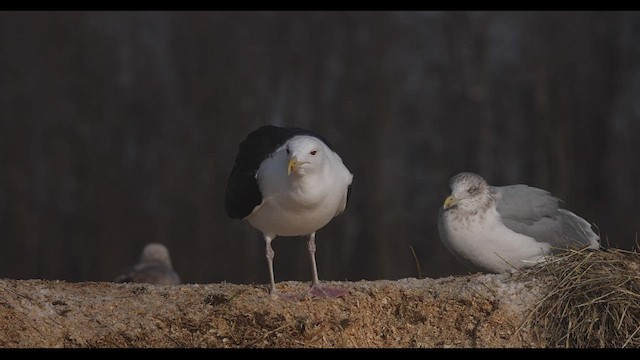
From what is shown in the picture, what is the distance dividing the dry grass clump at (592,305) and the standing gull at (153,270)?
3253mm

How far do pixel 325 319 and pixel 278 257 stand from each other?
3.65 metres

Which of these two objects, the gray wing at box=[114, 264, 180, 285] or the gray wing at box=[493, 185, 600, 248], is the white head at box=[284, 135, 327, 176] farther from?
the gray wing at box=[114, 264, 180, 285]

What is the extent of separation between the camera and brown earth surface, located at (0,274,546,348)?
12.5 ft

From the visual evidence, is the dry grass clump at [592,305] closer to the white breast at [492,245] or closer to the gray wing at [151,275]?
the white breast at [492,245]

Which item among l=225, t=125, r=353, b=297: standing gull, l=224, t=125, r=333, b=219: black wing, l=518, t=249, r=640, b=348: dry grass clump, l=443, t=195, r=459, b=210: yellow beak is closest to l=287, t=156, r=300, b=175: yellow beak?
l=225, t=125, r=353, b=297: standing gull

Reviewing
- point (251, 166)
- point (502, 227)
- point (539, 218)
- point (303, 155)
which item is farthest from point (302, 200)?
point (539, 218)

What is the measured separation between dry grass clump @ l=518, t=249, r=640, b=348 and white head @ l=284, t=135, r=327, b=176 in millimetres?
986

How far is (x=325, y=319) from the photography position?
3.95 meters

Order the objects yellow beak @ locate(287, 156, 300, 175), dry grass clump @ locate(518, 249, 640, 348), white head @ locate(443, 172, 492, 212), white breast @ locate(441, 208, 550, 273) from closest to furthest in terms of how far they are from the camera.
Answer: dry grass clump @ locate(518, 249, 640, 348), yellow beak @ locate(287, 156, 300, 175), white breast @ locate(441, 208, 550, 273), white head @ locate(443, 172, 492, 212)

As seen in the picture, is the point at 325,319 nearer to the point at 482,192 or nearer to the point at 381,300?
the point at 381,300

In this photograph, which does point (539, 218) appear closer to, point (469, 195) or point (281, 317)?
point (469, 195)

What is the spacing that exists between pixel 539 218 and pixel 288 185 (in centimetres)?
119

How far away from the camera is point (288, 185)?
425 centimetres

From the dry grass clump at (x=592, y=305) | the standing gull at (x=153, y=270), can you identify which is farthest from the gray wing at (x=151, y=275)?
the dry grass clump at (x=592, y=305)
